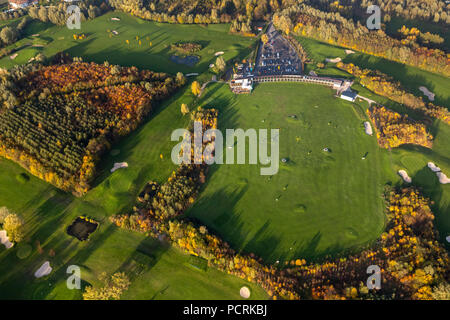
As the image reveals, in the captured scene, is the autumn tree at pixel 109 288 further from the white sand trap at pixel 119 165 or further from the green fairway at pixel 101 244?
the white sand trap at pixel 119 165

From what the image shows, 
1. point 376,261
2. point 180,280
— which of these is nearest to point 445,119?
point 376,261

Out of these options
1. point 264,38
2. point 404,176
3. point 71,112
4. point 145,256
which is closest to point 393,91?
point 404,176

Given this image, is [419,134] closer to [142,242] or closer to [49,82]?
[142,242]

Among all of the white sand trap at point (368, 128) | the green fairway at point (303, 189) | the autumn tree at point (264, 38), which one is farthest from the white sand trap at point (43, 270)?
the autumn tree at point (264, 38)

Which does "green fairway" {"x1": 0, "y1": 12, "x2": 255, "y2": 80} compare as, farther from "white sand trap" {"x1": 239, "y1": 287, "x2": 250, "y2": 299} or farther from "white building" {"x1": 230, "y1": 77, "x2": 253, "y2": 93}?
"white sand trap" {"x1": 239, "y1": 287, "x2": 250, "y2": 299}

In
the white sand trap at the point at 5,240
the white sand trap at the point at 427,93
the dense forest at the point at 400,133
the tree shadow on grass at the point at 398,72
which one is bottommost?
the white sand trap at the point at 5,240

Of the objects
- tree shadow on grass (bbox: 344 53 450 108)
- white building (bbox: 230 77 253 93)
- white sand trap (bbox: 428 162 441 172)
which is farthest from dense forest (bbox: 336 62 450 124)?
white building (bbox: 230 77 253 93)
